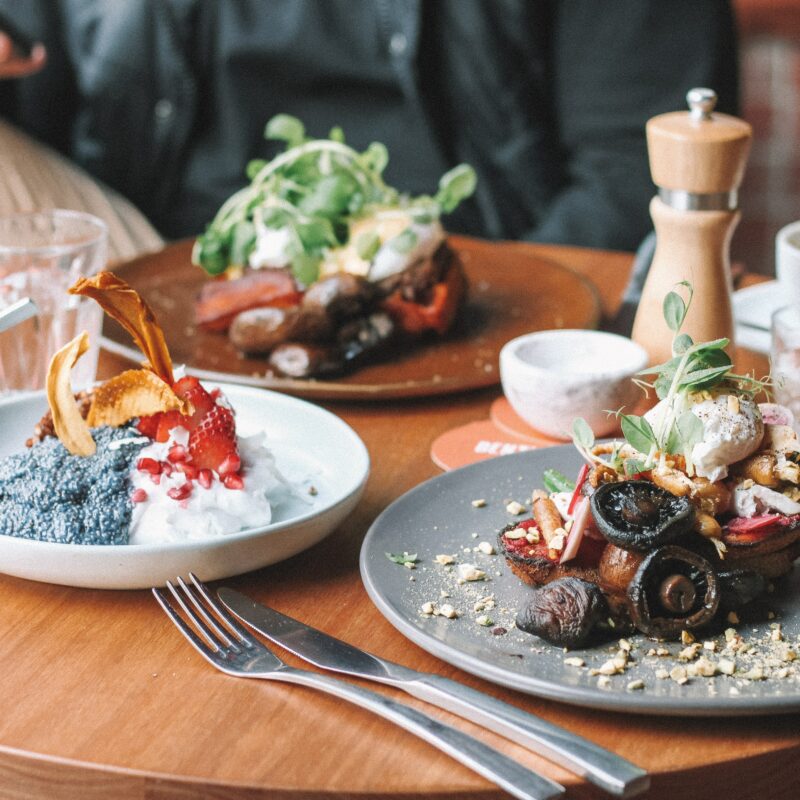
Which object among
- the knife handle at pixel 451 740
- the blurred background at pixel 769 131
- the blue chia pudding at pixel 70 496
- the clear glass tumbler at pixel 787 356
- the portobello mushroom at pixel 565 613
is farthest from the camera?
the blurred background at pixel 769 131

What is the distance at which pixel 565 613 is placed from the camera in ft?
2.76

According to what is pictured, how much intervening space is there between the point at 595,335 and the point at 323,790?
775 mm

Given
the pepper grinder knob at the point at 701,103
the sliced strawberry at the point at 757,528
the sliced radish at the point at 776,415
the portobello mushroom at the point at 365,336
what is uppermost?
the pepper grinder knob at the point at 701,103

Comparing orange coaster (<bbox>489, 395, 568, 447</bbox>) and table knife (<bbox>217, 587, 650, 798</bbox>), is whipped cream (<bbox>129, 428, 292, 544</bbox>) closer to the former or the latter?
table knife (<bbox>217, 587, 650, 798</bbox>)

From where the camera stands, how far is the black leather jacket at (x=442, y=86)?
2652 millimetres

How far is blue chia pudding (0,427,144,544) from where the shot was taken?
37.4 inches

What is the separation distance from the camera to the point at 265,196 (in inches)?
67.5

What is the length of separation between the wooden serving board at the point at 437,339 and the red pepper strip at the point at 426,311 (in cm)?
3

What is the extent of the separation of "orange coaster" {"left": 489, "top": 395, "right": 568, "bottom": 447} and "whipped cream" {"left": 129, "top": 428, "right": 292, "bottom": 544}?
41 centimetres

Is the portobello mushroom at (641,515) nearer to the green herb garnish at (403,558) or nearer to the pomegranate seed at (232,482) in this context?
the green herb garnish at (403,558)

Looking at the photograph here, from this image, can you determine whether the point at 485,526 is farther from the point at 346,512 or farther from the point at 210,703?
the point at 210,703

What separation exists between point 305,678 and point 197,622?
0.40 ft

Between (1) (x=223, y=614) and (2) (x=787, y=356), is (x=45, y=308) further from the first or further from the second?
(2) (x=787, y=356)

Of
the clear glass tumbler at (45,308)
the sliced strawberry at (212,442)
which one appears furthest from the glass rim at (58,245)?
the sliced strawberry at (212,442)
